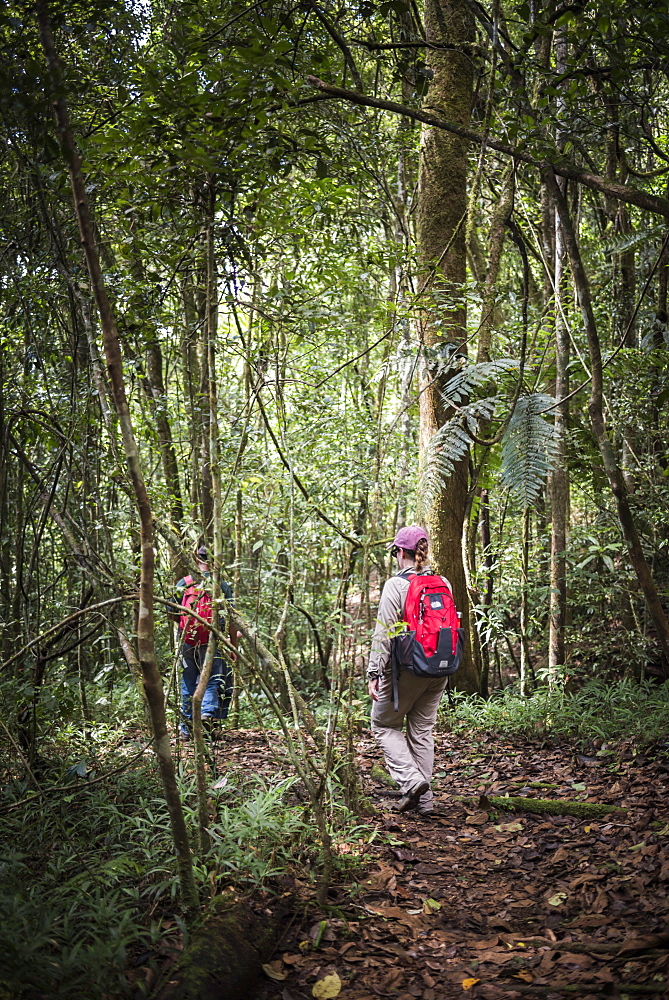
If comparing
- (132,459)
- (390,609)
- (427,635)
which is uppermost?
(132,459)

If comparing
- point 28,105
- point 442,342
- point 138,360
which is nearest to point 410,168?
point 442,342

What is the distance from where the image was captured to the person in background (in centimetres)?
475

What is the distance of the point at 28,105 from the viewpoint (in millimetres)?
2334

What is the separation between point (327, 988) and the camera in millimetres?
2723

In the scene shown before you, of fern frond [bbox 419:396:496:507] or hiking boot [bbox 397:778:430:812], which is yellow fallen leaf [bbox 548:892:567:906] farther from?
fern frond [bbox 419:396:496:507]

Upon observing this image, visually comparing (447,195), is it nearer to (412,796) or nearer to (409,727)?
(409,727)

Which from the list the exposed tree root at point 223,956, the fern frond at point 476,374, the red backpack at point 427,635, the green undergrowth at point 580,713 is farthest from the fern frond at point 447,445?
the exposed tree root at point 223,956

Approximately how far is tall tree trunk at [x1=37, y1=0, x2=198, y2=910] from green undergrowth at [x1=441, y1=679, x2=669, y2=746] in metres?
3.73

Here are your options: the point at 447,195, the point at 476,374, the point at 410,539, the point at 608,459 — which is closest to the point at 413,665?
the point at 410,539

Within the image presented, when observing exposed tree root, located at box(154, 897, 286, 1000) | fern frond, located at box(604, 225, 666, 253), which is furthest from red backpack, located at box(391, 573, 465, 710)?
fern frond, located at box(604, 225, 666, 253)

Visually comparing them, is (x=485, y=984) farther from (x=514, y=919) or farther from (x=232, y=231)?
(x=232, y=231)

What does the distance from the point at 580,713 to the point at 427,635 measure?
216 centimetres

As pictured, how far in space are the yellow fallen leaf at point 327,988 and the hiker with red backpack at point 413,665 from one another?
77.5 inches

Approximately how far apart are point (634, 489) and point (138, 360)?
198 inches
